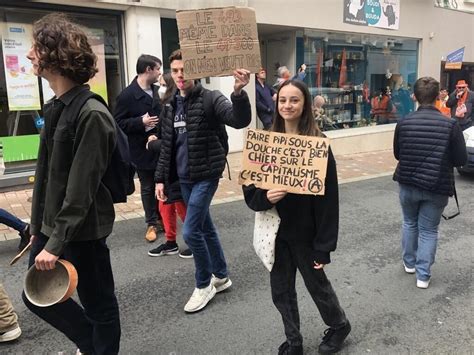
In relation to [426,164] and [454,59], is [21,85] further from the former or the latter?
[454,59]

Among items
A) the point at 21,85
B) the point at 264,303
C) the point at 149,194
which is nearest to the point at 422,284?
the point at 264,303

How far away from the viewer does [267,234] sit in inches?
109

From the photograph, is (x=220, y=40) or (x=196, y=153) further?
(x=196, y=153)

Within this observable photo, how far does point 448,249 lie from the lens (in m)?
5.05

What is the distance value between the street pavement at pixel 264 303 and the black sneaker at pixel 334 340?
0.10 meters

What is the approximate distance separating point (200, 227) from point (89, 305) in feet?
3.97

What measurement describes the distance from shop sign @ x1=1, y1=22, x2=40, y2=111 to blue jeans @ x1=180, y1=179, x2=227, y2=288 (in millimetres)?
5175

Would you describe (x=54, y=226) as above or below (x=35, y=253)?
above

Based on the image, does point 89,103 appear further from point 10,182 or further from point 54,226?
point 10,182

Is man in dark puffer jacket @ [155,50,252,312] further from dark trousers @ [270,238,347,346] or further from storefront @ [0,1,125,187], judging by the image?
storefront @ [0,1,125,187]

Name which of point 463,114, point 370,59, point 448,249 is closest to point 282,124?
point 448,249

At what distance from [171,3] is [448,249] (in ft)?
20.5

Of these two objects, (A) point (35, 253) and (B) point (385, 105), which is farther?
(B) point (385, 105)

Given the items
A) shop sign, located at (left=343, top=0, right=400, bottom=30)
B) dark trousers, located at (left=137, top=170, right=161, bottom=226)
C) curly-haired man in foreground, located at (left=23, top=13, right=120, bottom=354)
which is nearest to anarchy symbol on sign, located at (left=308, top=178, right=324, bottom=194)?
curly-haired man in foreground, located at (left=23, top=13, right=120, bottom=354)
